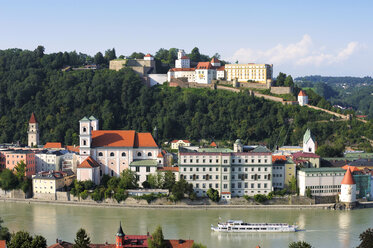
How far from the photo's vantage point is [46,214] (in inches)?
1358

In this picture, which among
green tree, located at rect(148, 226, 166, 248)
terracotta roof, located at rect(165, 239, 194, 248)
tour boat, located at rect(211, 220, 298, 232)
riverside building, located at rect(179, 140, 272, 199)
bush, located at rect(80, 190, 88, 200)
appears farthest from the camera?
riverside building, located at rect(179, 140, 272, 199)

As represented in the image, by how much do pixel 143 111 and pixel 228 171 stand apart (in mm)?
21852

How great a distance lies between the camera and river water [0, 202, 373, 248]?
2909 cm

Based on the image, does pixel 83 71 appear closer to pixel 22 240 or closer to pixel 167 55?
pixel 167 55

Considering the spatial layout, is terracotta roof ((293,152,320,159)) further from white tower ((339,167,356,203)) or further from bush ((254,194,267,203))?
bush ((254,194,267,203))

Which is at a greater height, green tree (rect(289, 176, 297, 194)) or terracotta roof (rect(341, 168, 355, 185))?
terracotta roof (rect(341, 168, 355, 185))

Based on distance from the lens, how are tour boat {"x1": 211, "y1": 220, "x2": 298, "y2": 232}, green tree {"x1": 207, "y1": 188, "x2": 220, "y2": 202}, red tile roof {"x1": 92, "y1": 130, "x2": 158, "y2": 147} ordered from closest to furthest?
tour boat {"x1": 211, "y1": 220, "x2": 298, "y2": 232} < green tree {"x1": 207, "y1": 188, "x2": 220, "y2": 202} < red tile roof {"x1": 92, "y1": 130, "x2": 158, "y2": 147}

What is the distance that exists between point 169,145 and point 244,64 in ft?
44.6

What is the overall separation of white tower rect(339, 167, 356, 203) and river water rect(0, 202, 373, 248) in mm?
1010

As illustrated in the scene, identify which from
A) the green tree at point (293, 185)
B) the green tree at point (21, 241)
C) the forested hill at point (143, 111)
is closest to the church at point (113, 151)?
the green tree at point (293, 185)

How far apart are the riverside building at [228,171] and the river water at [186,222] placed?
2213 millimetres

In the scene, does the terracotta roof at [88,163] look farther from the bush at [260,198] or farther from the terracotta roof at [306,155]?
the terracotta roof at [306,155]

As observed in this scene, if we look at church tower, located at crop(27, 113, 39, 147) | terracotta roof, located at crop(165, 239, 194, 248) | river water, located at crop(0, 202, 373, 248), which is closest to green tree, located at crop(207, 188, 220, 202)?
river water, located at crop(0, 202, 373, 248)

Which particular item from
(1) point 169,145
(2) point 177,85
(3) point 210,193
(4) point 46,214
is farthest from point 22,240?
(2) point 177,85
